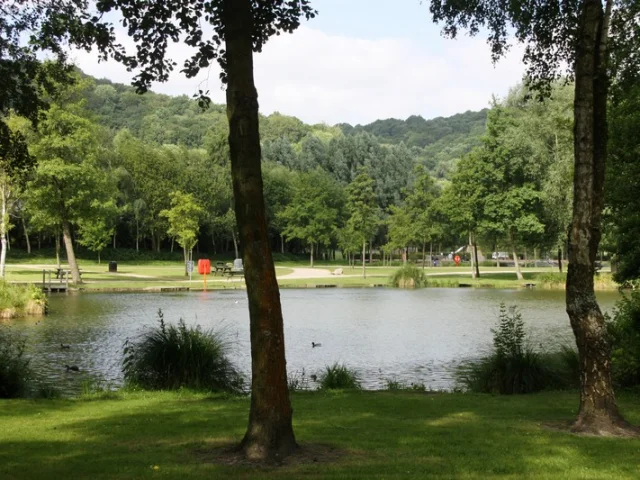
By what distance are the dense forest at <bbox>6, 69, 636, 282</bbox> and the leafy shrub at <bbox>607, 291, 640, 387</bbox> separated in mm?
4496

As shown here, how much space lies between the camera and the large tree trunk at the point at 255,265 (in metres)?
6.38

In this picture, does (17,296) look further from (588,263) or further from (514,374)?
(588,263)

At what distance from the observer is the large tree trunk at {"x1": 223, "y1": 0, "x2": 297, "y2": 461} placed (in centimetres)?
638

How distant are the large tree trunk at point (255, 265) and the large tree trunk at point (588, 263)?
146 inches

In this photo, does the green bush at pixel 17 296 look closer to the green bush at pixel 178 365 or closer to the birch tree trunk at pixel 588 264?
the green bush at pixel 178 365

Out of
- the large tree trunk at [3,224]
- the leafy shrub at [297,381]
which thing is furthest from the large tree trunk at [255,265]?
the large tree trunk at [3,224]

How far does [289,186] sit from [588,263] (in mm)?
78679

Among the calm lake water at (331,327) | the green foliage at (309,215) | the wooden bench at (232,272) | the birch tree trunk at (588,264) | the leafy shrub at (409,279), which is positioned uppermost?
the green foliage at (309,215)

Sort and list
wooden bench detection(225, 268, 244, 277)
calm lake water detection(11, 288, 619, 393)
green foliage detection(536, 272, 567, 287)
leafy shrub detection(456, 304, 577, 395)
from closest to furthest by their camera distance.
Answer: leafy shrub detection(456, 304, 577, 395)
calm lake water detection(11, 288, 619, 393)
green foliage detection(536, 272, 567, 287)
wooden bench detection(225, 268, 244, 277)

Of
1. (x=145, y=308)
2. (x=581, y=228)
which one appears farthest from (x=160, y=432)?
(x=145, y=308)

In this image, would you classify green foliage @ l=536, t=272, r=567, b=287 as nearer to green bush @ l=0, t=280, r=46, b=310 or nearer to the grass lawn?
green bush @ l=0, t=280, r=46, b=310

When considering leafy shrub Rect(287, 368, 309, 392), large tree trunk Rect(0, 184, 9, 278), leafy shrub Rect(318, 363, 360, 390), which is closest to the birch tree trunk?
leafy shrub Rect(318, 363, 360, 390)

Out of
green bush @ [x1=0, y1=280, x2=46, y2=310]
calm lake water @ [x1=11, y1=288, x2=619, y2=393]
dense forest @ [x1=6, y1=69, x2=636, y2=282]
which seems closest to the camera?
calm lake water @ [x1=11, y1=288, x2=619, y2=393]

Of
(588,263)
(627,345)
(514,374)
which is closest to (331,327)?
(514,374)
